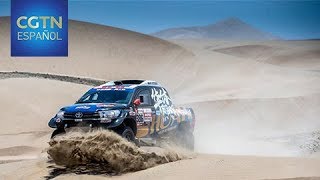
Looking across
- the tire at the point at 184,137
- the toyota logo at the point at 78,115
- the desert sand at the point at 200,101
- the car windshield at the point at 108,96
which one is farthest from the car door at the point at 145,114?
the tire at the point at 184,137

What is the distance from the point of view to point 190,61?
280 feet

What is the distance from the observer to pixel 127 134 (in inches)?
502

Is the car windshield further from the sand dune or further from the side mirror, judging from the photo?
the sand dune

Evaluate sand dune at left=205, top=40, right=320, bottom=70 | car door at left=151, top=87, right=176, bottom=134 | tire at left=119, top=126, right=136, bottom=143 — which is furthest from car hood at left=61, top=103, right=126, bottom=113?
sand dune at left=205, top=40, right=320, bottom=70

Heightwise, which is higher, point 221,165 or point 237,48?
point 237,48

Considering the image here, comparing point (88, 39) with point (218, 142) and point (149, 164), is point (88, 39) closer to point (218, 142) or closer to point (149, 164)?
point (218, 142)

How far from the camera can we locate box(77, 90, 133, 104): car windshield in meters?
13.5

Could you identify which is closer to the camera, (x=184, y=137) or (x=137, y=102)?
(x=137, y=102)

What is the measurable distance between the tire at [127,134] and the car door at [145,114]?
1.18 feet

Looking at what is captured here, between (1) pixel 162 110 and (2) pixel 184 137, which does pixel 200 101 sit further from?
(1) pixel 162 110

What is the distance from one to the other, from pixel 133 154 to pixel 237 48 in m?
124

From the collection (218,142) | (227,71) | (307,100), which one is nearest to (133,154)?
(218,142)

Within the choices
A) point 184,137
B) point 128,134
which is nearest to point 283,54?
point 184,137

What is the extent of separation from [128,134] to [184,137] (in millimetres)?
3339
